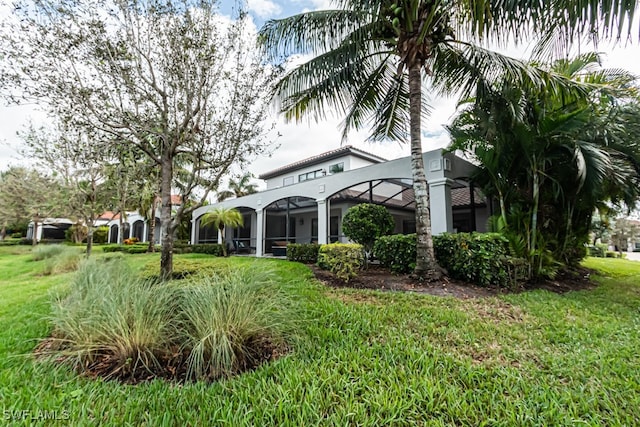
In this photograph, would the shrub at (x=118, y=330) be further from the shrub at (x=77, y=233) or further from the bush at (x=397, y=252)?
the shrub at (x=77, y=233)

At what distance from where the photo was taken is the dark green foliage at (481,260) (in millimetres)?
6516

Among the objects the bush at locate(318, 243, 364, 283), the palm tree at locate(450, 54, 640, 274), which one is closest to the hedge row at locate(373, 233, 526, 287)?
the palm tree at locate(450, 54, 640, 274)

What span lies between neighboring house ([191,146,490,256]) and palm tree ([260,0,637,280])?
2.26 metres

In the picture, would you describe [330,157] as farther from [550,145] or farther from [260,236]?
[550,145]

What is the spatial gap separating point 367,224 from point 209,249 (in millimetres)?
12800

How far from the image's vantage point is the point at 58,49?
5402 mm

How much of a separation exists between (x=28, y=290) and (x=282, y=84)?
841cm

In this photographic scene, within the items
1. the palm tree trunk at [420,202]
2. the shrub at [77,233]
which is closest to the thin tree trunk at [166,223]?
the palm tree trunk at [420,202]

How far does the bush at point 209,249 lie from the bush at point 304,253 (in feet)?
21.4

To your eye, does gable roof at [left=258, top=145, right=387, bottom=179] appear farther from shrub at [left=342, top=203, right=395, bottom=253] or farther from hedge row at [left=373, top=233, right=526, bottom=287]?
hedge row at [left=373, top=233, right=526, bottom=287]

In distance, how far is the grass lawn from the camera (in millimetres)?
2225

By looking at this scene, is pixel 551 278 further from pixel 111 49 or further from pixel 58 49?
pixel 58 49

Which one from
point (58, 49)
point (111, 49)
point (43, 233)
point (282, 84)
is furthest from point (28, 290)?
point (43, 233)

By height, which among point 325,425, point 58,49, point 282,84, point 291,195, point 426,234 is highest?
point 282,84
